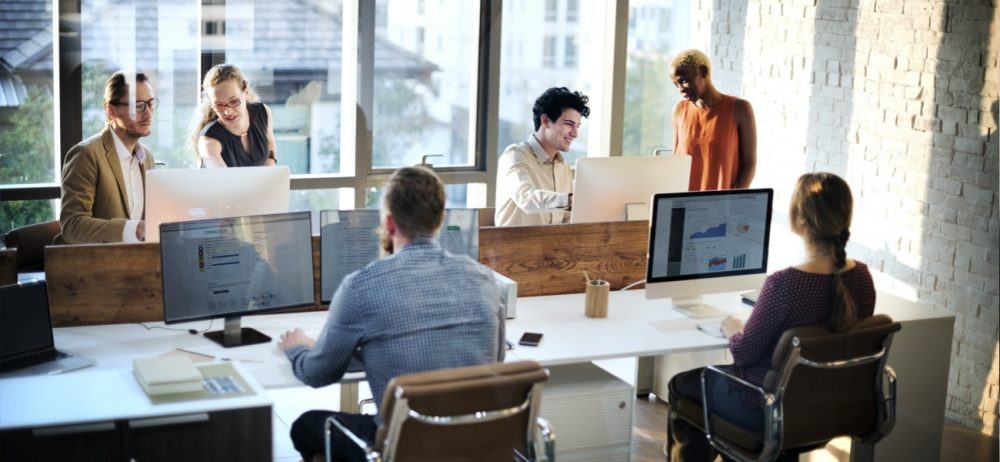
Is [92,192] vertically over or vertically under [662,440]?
over

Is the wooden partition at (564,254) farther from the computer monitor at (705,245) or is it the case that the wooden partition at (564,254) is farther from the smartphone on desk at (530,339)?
the smartphone on desk at (530,339)

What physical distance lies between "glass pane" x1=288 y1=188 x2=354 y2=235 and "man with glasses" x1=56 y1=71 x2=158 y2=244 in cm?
165

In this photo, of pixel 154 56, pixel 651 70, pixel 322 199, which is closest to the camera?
pixel 154 56

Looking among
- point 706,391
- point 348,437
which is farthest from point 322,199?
point 348,437

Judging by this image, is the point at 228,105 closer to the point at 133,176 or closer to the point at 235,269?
the point at 133,176

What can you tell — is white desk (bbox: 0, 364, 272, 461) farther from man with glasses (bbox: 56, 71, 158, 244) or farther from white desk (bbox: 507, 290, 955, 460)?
man with glasses (bbox: 56, 71, 158, 244)

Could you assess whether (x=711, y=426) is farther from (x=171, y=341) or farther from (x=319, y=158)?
(x=319, y=158)

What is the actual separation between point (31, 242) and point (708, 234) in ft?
Answer: 8.44

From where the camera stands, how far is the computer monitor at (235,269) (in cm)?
341

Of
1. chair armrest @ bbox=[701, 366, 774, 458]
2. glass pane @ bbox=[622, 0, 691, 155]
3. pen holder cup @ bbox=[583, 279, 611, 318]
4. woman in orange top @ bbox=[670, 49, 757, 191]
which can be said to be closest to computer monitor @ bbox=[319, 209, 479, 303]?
pen holder cup @ bbox=[583, 279, 611, 318]

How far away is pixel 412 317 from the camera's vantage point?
117 inches

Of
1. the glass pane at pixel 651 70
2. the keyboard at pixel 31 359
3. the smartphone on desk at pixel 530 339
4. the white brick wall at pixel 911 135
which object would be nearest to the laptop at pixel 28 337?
the keyboard at pixel 31 359

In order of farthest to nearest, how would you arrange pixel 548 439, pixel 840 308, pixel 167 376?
pixel 840 308 → pixel 548 439 → pixel 167 376

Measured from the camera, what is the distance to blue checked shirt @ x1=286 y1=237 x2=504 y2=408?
9.73ft
